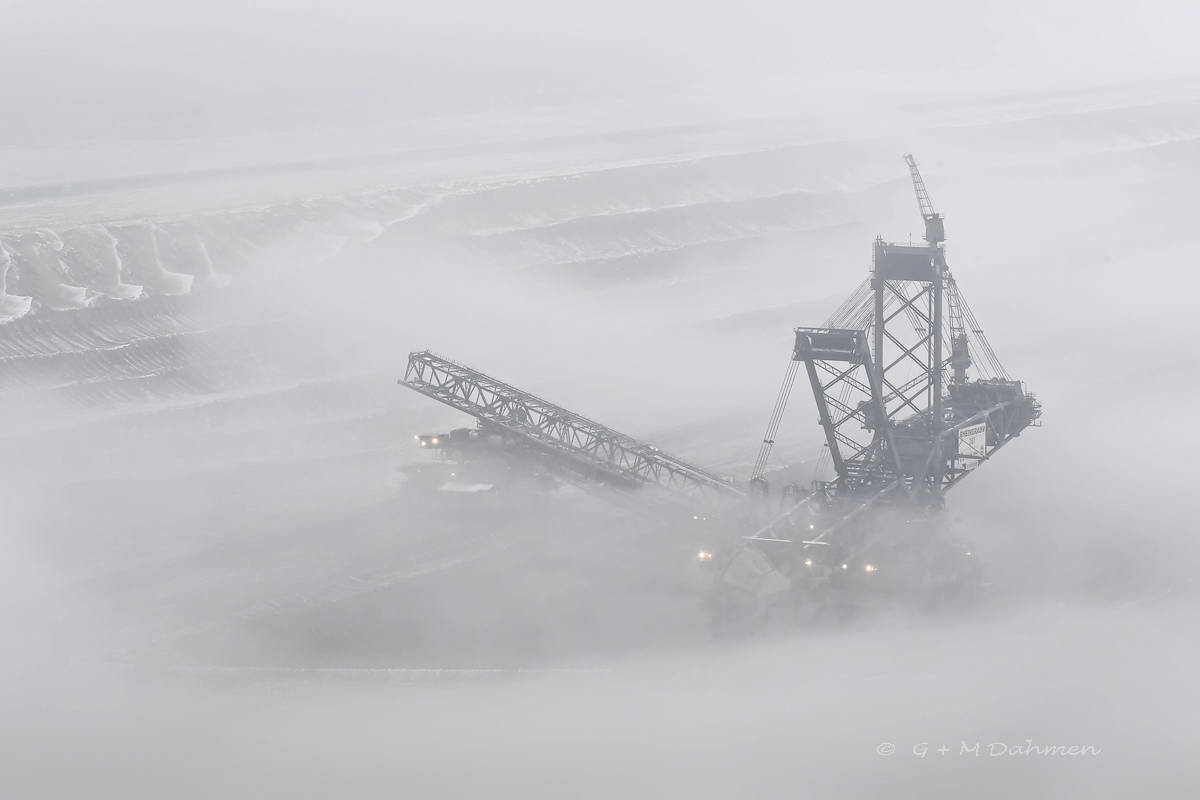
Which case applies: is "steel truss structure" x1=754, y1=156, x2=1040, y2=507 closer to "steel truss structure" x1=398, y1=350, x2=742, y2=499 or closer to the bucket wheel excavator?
the bucket wheel excavator

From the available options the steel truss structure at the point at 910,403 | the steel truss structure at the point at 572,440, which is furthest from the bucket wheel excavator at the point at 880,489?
the steel truss structure at the point at 572,440

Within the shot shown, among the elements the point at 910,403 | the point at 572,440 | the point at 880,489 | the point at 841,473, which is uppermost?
the point at 572,440

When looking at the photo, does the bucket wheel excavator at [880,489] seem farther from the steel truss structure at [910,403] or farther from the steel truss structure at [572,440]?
the steel truss structure at [572,440]

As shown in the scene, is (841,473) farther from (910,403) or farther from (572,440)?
(572,440)

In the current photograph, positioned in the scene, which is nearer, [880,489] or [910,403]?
[880,489]

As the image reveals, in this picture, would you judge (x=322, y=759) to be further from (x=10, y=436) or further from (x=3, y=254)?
(x=3, y=254)

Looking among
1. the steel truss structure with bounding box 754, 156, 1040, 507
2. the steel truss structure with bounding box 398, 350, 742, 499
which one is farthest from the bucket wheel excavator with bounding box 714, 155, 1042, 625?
the steel truss structure with bounding box 398, 350, 742, 499

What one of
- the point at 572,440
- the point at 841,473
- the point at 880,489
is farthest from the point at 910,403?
the point at 572,440

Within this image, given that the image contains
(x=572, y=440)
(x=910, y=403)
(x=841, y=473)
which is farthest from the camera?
(x=572, y=440)
